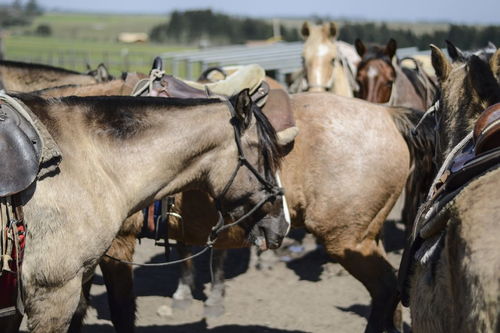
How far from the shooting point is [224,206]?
10.9 ft

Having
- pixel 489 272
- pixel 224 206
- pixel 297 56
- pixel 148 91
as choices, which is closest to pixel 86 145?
pixel 224 206

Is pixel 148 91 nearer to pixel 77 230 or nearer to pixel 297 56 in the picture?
pixel 77 230

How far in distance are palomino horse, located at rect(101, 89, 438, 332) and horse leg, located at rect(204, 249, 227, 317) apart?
123 centimetres

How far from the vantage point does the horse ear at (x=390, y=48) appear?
6776 mm

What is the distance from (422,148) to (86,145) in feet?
7.79

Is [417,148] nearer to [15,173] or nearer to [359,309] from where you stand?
[359,309]

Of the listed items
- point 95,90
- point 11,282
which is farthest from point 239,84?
point 11,282


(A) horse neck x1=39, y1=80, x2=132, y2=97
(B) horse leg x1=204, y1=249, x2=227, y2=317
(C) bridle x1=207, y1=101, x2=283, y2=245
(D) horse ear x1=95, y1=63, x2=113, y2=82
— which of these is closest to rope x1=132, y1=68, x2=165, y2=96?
(A) horse neck x1=39, y1=80, x2=132, y2=97

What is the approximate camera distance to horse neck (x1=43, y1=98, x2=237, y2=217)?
2.90 m

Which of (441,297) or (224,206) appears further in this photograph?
(224,206)

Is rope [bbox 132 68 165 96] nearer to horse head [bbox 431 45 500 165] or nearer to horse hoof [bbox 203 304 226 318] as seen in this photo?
horse head [bbox 431 45 500 165]

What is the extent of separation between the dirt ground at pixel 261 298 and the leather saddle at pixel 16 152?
257 centimetres

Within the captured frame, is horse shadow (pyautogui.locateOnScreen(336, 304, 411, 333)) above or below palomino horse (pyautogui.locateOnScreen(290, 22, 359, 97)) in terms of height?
below

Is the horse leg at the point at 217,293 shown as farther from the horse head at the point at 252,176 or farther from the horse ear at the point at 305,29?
the horse ear at the point at 305,29
